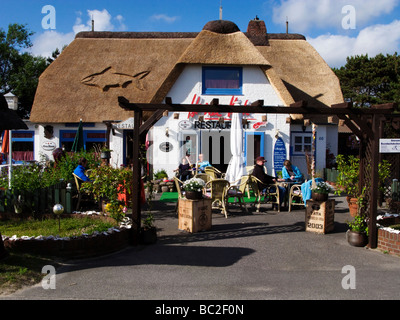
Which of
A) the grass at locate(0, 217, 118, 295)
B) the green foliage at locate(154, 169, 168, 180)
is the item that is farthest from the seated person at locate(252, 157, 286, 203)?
the green foliage at locate(154, 169, 168, 180)

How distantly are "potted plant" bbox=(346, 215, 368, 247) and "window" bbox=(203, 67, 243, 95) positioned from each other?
8.86 meters

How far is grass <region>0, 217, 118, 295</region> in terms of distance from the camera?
4785mm

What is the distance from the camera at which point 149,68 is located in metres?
17.6

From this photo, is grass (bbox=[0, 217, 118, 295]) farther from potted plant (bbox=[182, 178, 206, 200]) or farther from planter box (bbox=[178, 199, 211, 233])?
potted plant (bbox=[182, 178, 206, 200])

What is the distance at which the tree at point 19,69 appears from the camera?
97.3 feet

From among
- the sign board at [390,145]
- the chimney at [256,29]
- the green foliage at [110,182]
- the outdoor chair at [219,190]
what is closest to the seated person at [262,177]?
the outdoor chair at [219,190]

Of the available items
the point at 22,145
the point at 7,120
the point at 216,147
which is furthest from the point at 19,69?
the point at 7,120

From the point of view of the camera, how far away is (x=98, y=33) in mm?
19859

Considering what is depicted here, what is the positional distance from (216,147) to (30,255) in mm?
10328

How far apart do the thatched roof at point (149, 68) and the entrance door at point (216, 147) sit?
2.31m

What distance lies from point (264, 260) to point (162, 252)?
1.62 meters

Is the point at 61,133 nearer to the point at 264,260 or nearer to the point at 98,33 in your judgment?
the point at 98,33

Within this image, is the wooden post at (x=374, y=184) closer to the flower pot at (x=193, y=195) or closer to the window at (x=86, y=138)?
the flower pot at (x=193, y=195)

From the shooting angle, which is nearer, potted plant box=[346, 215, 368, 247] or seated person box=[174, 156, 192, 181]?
potted plant box=[346, 215, 368, 247]
